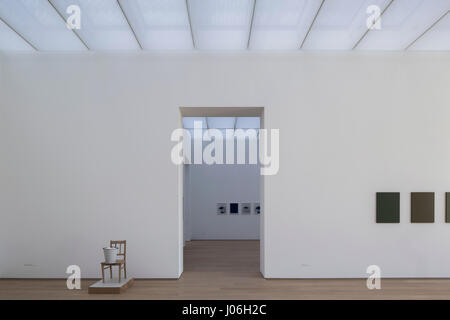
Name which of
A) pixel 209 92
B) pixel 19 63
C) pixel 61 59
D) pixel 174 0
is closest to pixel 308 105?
pixel 209 92

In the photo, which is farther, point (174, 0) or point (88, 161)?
point (88, 161)

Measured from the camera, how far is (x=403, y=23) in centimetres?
1094

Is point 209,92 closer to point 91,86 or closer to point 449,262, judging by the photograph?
point 91,86

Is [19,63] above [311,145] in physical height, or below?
above

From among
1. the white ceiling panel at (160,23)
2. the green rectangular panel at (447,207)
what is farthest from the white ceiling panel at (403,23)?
the white ceiling panel at (160,23)

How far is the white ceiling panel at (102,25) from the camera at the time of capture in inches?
399

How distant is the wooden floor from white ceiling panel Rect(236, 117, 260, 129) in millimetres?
8593

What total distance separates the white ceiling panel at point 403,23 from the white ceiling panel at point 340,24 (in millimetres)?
388

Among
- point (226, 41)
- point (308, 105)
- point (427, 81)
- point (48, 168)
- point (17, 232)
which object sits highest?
point (226, 41)

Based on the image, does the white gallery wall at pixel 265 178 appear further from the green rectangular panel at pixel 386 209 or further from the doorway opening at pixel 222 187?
the doorway opening at pixel 222 187

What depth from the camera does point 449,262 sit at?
12.3 meters

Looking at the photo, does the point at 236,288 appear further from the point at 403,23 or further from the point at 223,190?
the point at 223,190

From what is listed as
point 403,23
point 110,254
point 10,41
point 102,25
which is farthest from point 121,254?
point 403,23

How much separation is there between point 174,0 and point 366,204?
7.89 m
